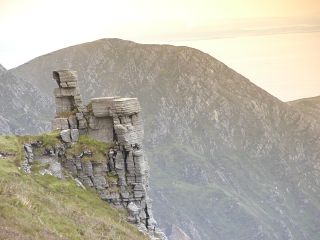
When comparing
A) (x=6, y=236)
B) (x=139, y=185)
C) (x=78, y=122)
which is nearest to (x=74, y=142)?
(x=78, y=122)

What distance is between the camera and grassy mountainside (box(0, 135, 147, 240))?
2605 centimetres

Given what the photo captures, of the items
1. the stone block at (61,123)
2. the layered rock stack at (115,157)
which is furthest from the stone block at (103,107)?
the stone block at (61,123)

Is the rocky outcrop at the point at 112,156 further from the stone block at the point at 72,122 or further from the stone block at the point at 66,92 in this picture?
the stone block at the point at 66,92

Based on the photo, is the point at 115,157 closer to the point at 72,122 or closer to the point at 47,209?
the point at 72,122

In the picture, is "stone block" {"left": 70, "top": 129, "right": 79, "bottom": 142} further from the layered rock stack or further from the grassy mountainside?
the grassy mountainside

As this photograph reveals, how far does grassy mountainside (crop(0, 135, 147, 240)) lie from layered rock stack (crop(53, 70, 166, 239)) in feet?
5.87

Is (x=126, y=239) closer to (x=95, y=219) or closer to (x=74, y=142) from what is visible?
(x=95, y=219)

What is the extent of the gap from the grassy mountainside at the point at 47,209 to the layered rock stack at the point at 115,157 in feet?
5.87

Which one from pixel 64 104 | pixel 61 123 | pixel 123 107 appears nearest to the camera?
pixel 123 107

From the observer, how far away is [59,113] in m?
61.1

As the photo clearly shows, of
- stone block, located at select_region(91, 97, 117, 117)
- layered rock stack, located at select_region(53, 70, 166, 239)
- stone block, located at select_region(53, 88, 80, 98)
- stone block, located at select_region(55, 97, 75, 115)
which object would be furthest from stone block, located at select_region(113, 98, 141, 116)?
stone block, located at select_region(55, 97, 75, 115)

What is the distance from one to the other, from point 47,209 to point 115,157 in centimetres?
2119

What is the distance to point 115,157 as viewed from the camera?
55.6 metres

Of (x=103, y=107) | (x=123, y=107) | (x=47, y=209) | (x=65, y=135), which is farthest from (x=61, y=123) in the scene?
(x=47, y=209)
